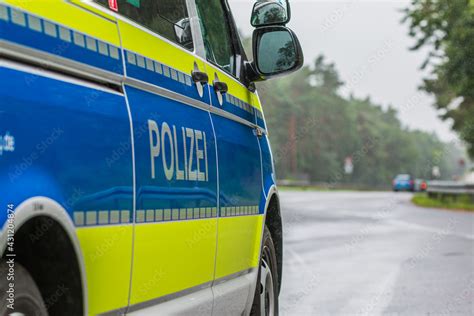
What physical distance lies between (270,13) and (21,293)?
3.10 m

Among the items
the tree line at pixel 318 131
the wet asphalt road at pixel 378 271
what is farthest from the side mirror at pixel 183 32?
the tree line at pixel 318 131

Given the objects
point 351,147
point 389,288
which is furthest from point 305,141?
point 389,288

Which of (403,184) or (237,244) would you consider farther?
(403,184)

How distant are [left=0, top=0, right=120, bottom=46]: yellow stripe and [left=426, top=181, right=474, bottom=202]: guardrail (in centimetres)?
3369

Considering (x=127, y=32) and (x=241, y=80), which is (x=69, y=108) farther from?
(x=241, y=80)

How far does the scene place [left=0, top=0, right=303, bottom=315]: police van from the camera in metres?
2.47

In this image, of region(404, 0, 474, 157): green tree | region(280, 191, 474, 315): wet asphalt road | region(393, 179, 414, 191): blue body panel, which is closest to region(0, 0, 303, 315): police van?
region(280, 191, 474, 315): wet asphalt road

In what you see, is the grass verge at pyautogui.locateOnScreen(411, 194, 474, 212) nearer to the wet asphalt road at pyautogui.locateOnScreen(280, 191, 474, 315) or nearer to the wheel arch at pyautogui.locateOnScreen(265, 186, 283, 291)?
the wet asphalt road at pyautogui.locateOnScreen(280, 191, 474, 315)

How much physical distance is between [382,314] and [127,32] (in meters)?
5.03

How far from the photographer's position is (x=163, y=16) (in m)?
3.92

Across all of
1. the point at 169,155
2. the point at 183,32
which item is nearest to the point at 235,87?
the point at 183,32

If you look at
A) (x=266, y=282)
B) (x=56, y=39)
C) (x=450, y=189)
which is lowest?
(x=266, y=282)

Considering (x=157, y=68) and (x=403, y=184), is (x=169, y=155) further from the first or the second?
(x=403, y=184)

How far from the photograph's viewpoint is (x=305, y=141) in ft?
401
